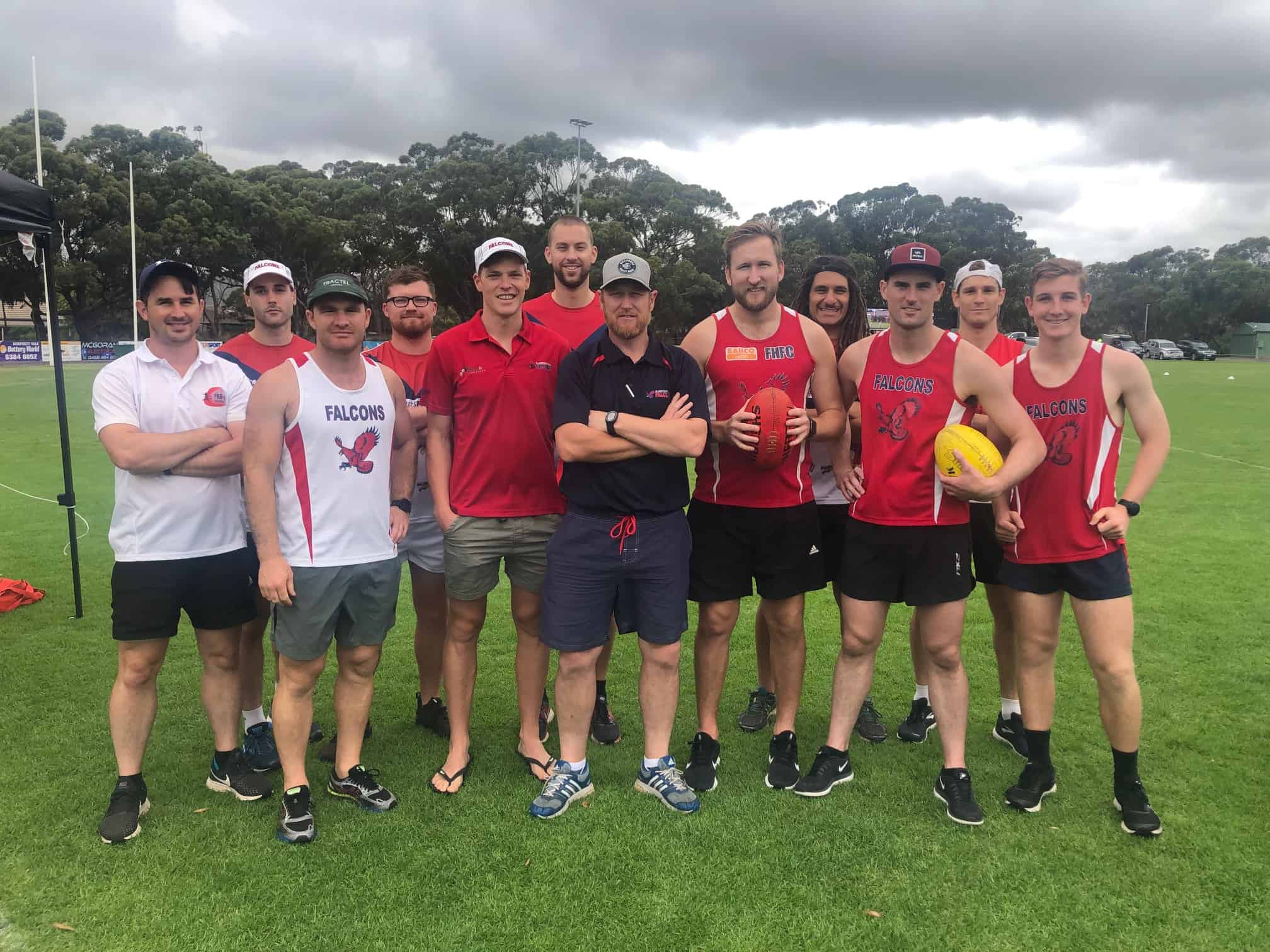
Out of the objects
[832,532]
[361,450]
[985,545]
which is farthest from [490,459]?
[985,545]

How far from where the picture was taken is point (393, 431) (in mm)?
3633

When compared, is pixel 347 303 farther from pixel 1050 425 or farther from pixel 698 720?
pixel 1050 425

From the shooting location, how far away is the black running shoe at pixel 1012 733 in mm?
4191

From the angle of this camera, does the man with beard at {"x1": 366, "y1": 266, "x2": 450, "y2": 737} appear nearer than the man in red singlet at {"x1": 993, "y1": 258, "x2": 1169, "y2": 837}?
No

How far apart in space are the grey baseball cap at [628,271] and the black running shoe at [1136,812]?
3009mm

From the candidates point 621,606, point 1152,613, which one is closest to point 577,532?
point 621,606

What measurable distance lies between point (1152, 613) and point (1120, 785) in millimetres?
3314

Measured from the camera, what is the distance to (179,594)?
11.2 feet

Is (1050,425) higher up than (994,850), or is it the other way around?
(1050,425)

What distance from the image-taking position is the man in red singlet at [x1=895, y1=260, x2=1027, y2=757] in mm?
4141

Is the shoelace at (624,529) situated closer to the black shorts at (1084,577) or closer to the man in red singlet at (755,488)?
the man in red singlet at (755,488)

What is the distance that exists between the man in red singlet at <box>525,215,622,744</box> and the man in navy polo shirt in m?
0.73

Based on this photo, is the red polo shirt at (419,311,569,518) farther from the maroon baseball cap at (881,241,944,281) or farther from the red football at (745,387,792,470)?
the maroon baseball cap at (881,241,944,281)

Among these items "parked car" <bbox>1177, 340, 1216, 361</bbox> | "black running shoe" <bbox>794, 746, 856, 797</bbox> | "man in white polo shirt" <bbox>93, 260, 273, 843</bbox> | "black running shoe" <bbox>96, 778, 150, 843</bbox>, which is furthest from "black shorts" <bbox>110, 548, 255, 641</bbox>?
"parked car" <bbox>1177, 340, 1216, 361</bbox>
